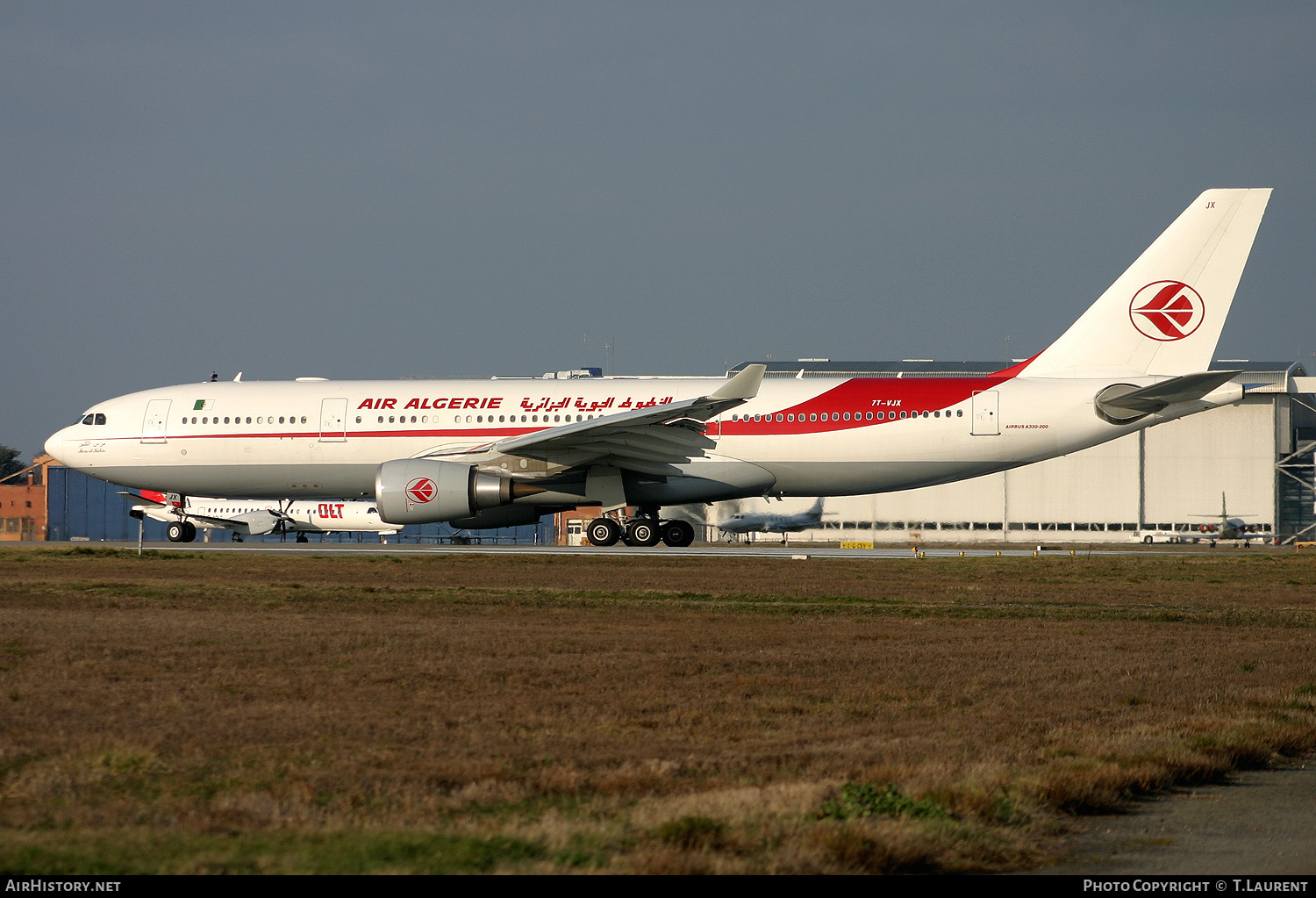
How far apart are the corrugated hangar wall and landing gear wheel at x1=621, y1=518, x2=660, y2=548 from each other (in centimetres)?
3270

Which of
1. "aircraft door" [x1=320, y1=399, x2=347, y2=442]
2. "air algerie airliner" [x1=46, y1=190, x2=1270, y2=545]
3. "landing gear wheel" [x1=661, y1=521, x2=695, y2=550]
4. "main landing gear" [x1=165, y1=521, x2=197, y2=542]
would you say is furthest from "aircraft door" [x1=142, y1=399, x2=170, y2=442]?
"landing gear wheel" [x1=661, y1=521, x2=695, y2=550]

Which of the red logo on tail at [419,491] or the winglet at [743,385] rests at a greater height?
the winglet at [743,385]

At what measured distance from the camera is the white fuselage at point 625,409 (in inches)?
1083

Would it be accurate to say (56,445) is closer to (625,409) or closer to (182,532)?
(182,532)

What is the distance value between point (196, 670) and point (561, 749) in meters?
3.70

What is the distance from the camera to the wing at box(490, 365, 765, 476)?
25.0m

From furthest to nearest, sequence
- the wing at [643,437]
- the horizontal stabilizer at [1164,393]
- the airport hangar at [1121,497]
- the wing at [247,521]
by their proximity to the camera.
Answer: the airport hangar at [1121,497], the wing at [247,521], the horizontal stabilizer at [1164,393], the wing at [643,437]

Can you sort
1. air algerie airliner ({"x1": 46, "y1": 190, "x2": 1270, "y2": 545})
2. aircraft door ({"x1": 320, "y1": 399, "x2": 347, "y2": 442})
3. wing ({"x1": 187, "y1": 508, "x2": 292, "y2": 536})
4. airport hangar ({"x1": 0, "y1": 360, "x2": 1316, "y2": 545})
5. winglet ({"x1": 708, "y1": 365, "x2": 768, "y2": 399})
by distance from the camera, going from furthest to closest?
airport hangar ({"x1": 0, "y1": 360, "x2": 1316, "y2": 545})
wing ({"x1": 187, "y1": 508, "x2": 292, "y2": 536})
aircraft door ({"x1": 320, "y1": 399, "x2": 347, "y2": 442})
air algerie airliner ({"x1": 46, "y1": 190, "x2": 1270, "y2": 545})
winglet ({"x1": 708, "y1": 365, "x2": 768, "y2": 399})

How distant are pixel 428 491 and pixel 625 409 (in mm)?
4943

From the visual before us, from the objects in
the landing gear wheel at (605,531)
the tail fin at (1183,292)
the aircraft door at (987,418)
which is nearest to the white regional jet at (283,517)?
the landing gear wheel at (605,531)

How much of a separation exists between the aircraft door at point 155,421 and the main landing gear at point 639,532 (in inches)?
407

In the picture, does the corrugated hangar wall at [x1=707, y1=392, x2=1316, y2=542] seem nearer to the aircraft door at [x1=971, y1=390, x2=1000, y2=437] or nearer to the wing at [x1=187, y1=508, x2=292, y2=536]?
the wing at [x1=187, y1=508, x2=292, y2=536]

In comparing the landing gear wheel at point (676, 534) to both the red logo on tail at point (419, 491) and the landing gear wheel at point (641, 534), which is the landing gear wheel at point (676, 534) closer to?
the landing gear wheel at point (641, 534)
